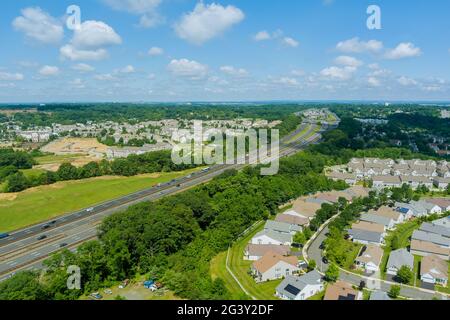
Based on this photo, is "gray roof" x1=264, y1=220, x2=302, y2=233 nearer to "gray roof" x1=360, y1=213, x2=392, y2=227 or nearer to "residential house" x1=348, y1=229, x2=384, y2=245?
"residential house" x1=348, y1=229, x2=384, y2=245

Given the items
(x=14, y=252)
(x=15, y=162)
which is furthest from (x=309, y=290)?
(x=15, y=162)

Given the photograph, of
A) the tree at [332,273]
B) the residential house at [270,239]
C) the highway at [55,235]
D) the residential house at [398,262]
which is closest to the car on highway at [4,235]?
the highway at [55,235]

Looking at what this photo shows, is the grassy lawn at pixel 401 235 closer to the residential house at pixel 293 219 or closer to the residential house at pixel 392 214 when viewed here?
the residential house at pixel 392 214

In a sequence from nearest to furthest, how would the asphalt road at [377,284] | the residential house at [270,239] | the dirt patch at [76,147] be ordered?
1. the asphalt road at [377,284]
2. the residential house at [270,239]
3. the dirt patch at [76,147]

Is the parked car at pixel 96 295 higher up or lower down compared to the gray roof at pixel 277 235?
lower down

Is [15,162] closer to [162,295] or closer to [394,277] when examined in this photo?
[162,295]

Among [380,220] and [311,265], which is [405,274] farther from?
[380,220]
